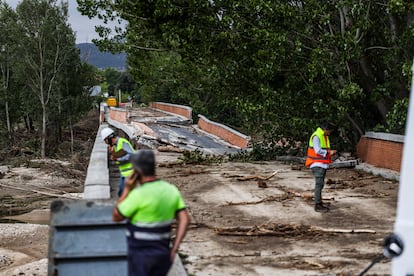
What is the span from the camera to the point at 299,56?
19.6m

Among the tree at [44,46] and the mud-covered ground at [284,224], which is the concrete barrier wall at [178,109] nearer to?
the tree at [44,46]

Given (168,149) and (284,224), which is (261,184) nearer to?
(284,224)

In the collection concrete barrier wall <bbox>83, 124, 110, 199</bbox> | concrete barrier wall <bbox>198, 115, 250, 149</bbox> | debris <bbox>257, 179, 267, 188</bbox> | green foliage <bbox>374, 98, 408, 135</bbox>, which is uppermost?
green foliage <bbox>374, 98, 408, 135</bbox>

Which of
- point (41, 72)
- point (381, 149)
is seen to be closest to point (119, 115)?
point (41, 72)

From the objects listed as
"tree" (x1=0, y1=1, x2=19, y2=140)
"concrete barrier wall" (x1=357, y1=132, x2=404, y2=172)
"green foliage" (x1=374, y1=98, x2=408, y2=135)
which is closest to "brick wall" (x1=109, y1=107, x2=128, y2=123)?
"tree" (x1=0, y1=1, x2=19, y2=140)

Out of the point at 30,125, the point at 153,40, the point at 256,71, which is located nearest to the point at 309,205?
the point at 256,71

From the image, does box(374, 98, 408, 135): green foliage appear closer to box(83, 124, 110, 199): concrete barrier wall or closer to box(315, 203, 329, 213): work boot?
box(315, 203, 329, 213): work boot

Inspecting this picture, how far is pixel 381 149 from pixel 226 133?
16.2m

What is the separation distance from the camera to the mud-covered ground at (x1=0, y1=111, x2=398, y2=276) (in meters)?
8.90

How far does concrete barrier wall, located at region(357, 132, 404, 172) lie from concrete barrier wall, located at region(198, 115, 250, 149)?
10.4 m

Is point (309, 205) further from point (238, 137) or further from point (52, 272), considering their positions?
point (238, 137)

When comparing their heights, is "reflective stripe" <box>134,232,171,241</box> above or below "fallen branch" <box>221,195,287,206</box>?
above

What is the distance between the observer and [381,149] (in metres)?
17.7

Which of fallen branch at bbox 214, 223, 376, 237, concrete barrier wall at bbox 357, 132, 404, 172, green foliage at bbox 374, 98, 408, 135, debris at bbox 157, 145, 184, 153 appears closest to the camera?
fallen branch at bbox 214, 223, 376, 237
